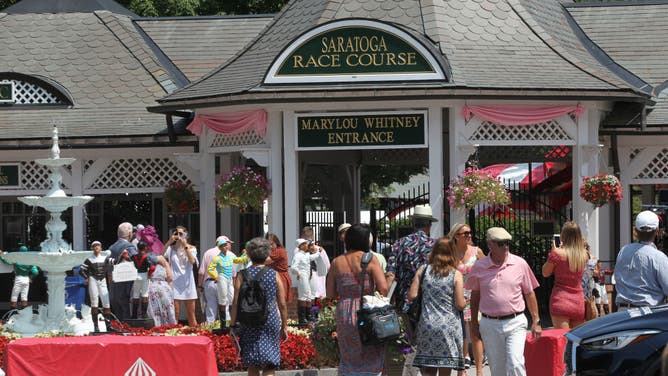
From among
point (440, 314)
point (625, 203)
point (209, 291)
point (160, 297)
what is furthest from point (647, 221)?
point (625, 203)

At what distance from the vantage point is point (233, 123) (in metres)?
20.2

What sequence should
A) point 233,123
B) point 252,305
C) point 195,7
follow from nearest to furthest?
point 252,305 → point 233,123 → point 195,7

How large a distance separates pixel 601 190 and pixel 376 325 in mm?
9108

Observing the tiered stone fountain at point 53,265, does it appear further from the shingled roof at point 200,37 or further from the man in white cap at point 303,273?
the shingled roof at point 200,37

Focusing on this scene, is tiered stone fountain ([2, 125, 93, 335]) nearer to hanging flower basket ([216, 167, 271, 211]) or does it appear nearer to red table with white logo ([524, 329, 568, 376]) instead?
hanging flower basket ([216, 167, 271, 211])

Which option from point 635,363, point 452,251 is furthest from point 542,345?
point 635,363

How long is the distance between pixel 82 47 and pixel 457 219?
9.11 metres

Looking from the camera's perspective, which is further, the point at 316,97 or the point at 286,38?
the point at 286,38

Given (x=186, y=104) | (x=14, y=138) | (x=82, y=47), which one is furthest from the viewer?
(x=82, y=47)

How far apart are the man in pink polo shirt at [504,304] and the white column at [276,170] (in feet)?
27.4

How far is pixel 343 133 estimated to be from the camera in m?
19.2

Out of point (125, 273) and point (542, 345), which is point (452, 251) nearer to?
point (542, 345)

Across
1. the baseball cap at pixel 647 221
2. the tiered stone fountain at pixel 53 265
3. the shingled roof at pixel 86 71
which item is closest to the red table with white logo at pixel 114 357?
the baseball cap at pixel 647 221

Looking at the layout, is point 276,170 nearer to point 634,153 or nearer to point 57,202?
point 57,202
